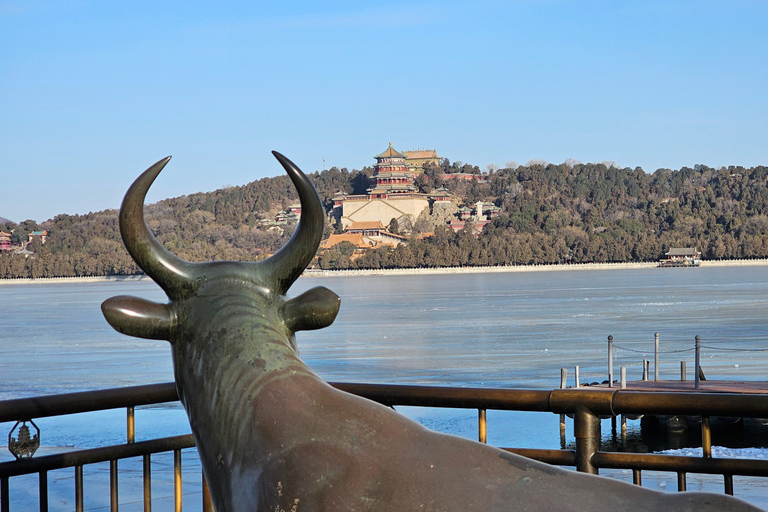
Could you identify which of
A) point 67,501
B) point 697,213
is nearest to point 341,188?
point 697,213

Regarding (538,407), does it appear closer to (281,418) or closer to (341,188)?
(281,418)

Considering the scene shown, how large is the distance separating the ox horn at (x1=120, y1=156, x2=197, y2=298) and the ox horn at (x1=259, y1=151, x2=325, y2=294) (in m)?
0.13

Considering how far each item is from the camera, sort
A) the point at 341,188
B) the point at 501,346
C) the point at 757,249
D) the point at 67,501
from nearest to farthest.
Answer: the point at 67,501, the point at 501,346, the point at 757,249, the point at 341,188

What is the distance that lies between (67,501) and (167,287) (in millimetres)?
4933

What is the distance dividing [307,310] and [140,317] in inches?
10.2

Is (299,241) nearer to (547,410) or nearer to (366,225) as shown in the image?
(547,410)

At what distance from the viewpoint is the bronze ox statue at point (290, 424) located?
115 cm

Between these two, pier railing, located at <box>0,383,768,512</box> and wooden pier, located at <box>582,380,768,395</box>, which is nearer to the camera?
pier railing, located at <box>0,383,768,512</box>

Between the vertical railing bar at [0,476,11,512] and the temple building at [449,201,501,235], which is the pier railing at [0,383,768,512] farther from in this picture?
the temple building at [449,201,501,235]

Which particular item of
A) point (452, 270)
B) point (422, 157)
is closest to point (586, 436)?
point (452, 270)

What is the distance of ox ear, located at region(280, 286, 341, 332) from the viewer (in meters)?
1.43

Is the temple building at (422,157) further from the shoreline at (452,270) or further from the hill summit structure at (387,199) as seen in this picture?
the shoreline at (452,270)

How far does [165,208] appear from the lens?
117875mm

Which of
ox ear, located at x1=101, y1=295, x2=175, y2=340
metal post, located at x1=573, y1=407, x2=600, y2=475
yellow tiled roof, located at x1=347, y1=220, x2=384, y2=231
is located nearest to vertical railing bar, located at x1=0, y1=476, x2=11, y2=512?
ox ear, located at x1=101, y1=295, x2=175, y2=340
